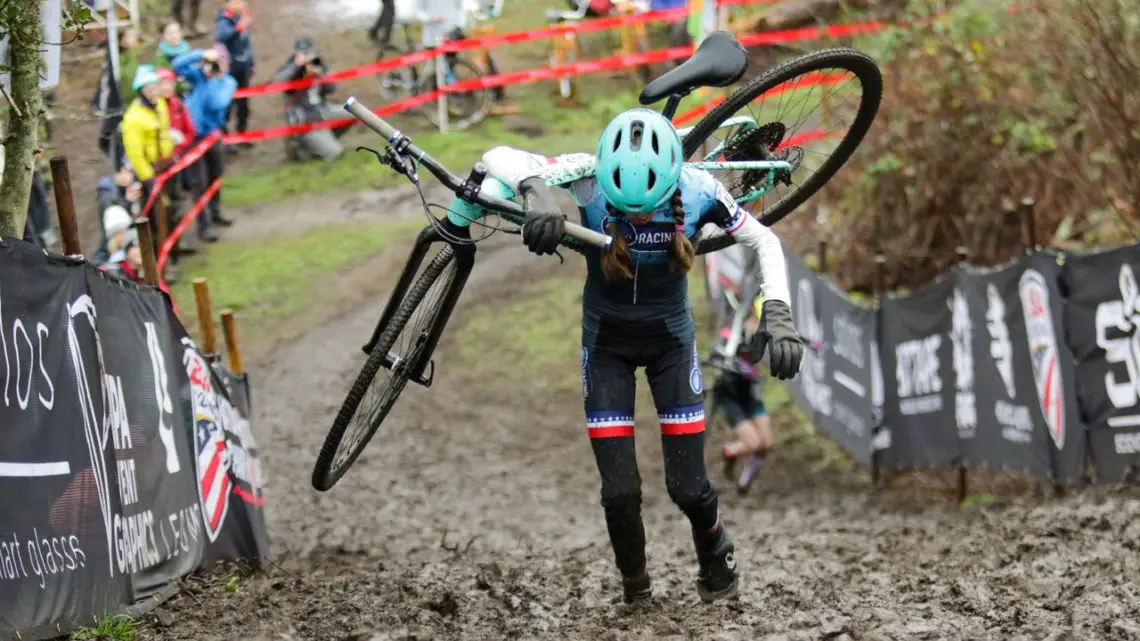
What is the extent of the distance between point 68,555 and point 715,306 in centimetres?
1086

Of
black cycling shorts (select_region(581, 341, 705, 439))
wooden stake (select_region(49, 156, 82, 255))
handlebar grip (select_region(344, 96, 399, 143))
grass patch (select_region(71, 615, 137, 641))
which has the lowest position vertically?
grass patch (select_region(71, 615, 137, 641))

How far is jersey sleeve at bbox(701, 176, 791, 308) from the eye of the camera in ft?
19.7

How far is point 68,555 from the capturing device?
5.77 m

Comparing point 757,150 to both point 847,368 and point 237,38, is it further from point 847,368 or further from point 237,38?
point 237,38

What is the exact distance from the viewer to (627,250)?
592cm

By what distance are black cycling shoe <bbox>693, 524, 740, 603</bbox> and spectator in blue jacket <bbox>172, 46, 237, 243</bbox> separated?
11.1 metres

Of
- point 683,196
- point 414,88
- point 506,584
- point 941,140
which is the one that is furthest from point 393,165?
point 414,88

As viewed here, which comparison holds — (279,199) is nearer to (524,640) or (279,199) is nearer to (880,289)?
(880,289)

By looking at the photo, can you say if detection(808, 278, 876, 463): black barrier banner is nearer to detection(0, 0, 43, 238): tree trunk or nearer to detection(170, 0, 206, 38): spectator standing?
detection(0, 0, 43, 238): tree trunk

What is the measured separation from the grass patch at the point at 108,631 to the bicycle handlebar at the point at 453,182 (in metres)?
2.46

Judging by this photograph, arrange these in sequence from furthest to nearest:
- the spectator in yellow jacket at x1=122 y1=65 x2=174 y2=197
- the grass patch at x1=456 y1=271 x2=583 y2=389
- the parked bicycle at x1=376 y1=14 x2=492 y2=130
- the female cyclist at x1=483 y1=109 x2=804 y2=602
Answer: the parked bicycle at x1=376 y1=14 x2=492 y2=130, the grass patch at x1=456 y1=271 x2=583 y2=389, the spectator in yellow jacket at x1=122 y1=65 x2=174 y2=197, the female cyclist at x1=483 y1=109 x2=804 y2=602

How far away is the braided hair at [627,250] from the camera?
5875mm

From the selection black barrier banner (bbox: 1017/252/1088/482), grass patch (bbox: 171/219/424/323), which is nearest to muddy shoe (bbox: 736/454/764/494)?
black barrier banner (bbox: 1017/252/1088/482)

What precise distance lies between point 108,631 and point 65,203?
6.84ft
